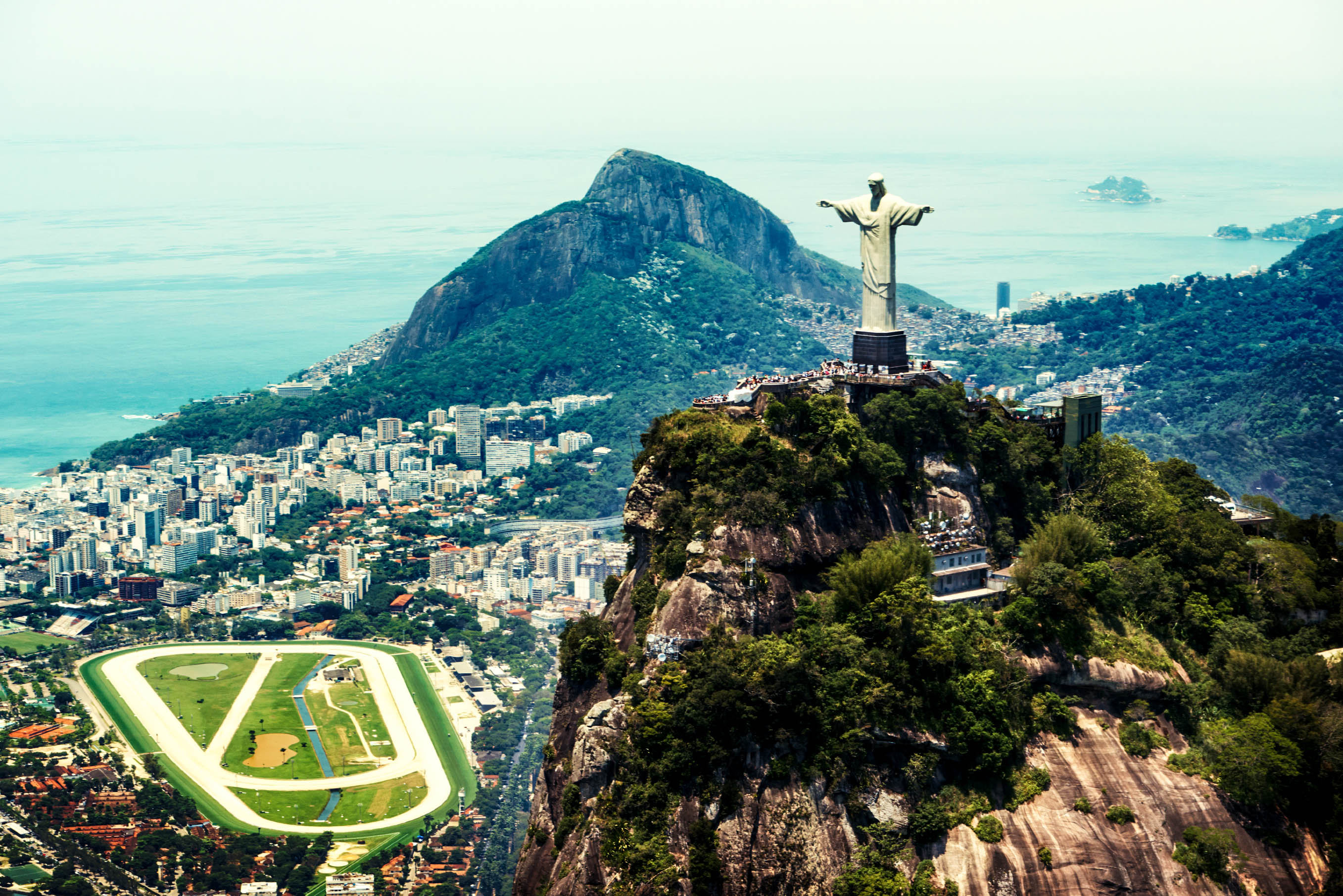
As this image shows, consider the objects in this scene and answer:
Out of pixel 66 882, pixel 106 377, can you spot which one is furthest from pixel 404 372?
pixel 66 882

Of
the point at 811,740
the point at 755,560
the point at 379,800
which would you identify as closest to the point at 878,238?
the point at 755,560

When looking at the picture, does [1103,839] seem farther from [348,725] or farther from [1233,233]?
[1233,233]

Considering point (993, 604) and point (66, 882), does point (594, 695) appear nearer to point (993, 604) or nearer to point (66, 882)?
point (993, 604)

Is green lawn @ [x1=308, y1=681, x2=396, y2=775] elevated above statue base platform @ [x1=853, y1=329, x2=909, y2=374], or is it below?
below

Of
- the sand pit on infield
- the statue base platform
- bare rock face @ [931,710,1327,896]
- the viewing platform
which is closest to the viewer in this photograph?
bare rock face @ [931,710,1327,896]

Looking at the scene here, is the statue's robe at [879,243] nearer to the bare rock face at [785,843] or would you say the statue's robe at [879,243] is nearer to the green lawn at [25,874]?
the bare rock face at [785,843]

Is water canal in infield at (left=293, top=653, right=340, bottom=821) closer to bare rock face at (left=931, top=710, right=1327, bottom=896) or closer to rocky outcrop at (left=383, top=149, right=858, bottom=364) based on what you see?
bare rock face at (left=931, top=710, right=1327, bottom=896)

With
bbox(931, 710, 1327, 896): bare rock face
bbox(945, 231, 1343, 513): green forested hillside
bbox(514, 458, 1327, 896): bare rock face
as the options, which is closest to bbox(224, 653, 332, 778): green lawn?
bbox(514, 458, 1327, 896): bare rock face
